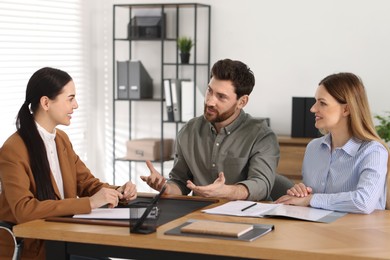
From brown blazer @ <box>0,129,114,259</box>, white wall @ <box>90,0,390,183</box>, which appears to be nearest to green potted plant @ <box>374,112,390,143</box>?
white wall @ <box>90,0,390,183</box>

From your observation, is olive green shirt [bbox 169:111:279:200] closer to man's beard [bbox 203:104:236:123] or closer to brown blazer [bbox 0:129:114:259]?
man's beard [bbox 203:104:236:123]

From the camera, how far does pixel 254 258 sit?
241cm

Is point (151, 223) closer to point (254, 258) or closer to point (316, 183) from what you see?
point (254, 258)

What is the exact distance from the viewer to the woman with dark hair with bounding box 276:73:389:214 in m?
3.06

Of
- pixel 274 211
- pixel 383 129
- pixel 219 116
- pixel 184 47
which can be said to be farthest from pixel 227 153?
pixel 184 47

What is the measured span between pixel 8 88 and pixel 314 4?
8.00 feet

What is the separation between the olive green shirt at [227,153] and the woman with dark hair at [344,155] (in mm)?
312

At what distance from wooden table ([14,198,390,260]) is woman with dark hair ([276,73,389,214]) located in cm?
22

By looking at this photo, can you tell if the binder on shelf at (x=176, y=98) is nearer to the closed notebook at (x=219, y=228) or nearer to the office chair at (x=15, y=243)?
the office chair at (x=15, y=243)

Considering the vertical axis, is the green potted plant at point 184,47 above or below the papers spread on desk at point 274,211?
above

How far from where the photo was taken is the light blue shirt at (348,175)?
3.01 metres

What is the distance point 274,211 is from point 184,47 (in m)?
3.39

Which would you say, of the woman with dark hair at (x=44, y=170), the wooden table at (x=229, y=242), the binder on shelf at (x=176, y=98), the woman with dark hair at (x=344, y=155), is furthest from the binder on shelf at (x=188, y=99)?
the wooden table at (x=229, y=242)

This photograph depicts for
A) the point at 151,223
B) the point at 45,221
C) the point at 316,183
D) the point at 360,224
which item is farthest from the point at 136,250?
the point at 316,183
